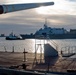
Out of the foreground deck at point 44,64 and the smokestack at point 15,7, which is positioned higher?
the smokestack at point 15,7

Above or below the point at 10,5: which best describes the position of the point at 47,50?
below

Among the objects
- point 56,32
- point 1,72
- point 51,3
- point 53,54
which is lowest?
point 56,32

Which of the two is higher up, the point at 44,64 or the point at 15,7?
the point at 15,7

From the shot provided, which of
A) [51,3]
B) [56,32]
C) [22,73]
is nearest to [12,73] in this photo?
[22,73]

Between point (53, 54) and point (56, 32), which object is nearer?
point (53, 54)

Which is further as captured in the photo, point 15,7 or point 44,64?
point 44,64

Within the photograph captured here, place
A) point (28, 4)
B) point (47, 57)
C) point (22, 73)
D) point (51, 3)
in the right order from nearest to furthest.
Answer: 1. point (28, 4)
2. point (51, 3)
3. point (22, 73)
4. point (47, 57)

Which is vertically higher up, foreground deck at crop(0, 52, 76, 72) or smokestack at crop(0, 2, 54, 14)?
smokestack at crop(0, 2, 54, 14)

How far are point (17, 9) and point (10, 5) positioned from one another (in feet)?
1.41

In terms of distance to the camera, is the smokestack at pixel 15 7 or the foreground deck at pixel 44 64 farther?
the foreground deck at pixel 44 64

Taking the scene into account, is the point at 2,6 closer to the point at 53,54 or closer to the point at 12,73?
Answer: the point at 12,73

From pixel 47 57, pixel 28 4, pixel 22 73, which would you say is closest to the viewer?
pixel 28 4

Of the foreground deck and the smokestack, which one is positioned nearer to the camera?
the smokestack

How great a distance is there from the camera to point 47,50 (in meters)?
37.9
